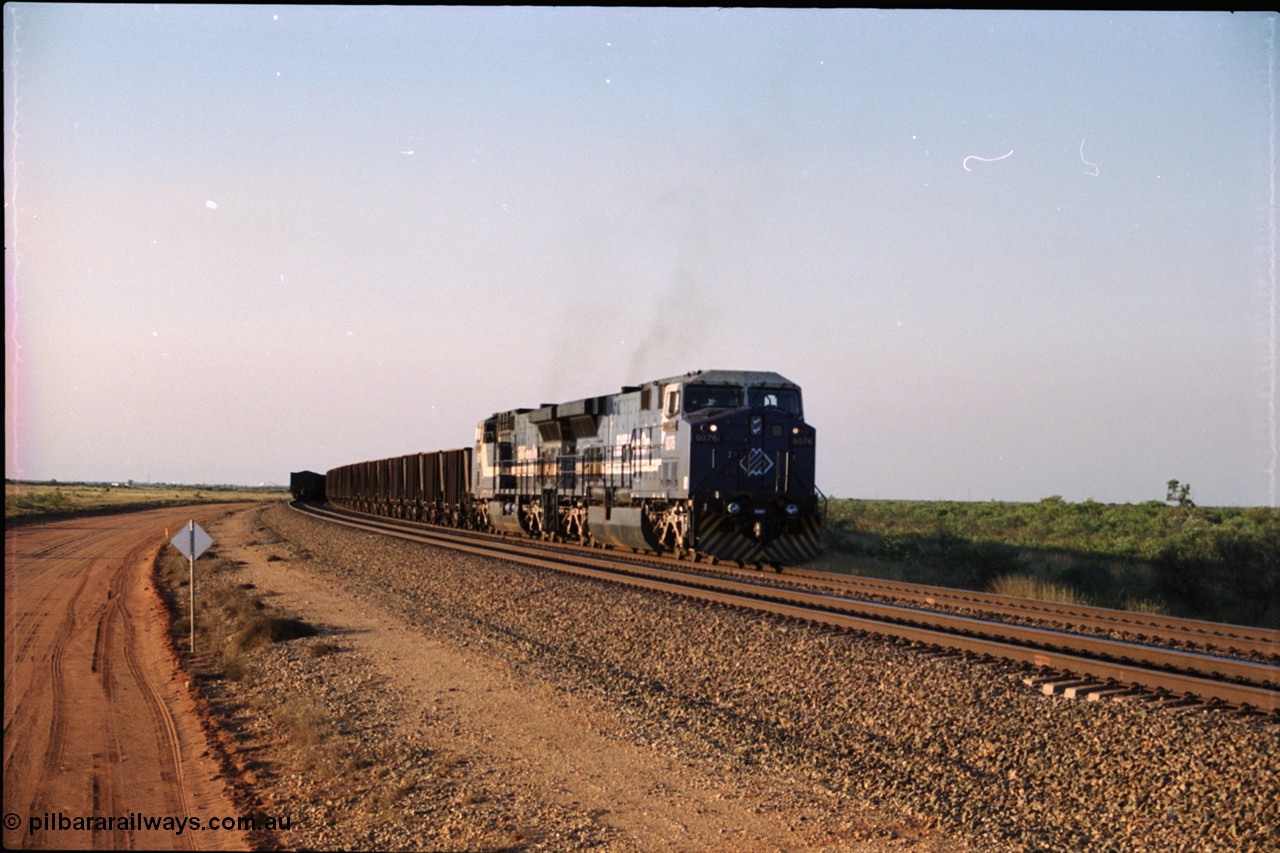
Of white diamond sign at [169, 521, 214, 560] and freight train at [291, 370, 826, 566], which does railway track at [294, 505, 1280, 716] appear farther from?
white diamond sign at [169, 521, 214, 560]

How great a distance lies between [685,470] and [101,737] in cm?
1419

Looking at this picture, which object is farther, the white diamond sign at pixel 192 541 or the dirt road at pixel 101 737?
the white diamond sign at pixel 192 541

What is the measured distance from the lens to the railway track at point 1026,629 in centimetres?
1018

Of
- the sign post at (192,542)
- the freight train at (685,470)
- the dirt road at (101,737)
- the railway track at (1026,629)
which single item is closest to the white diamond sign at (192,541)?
the sign post at (192,542)

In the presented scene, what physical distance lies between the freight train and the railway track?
1.02 meters

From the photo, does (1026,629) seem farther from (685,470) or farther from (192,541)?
(192,541)

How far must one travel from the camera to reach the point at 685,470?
76.1 feet

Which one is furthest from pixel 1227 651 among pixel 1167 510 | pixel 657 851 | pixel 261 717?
pixel 1167 510

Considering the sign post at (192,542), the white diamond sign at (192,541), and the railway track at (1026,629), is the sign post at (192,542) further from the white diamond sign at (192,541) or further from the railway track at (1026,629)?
the railway track at (1026,629)

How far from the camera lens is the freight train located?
75.8ft

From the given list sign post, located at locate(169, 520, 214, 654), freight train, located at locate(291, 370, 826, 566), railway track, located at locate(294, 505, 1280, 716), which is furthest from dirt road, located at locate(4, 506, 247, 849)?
freight train, located at locate(291, 370, 826, 566)

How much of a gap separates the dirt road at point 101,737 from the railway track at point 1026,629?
7.67m

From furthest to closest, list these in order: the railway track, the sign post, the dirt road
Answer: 1. the sign post
2. the railway track
3. the dirt road

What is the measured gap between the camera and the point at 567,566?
78.3 feet
